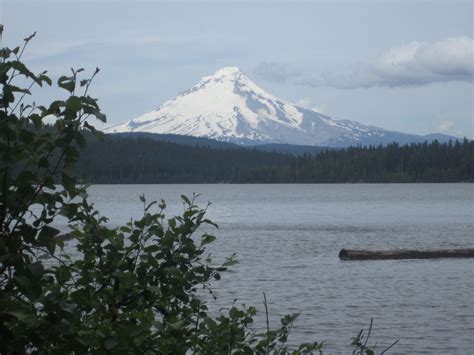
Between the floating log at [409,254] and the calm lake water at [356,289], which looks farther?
the floating log at [409,254]

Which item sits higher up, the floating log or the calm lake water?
the floating log

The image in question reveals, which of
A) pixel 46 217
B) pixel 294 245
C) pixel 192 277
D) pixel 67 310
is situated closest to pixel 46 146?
pixel 46 217

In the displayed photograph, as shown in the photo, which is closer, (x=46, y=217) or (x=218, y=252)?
(x=46, y=217)

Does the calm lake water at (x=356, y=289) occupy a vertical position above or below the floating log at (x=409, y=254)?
below

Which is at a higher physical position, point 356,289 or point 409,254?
point 409,254

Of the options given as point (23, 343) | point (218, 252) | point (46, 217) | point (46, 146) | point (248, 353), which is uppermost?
point (46, 146)

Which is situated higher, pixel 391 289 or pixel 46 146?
pixel 46 146

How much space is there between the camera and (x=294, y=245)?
2239 inches

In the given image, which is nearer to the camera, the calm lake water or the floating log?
the calm lake water

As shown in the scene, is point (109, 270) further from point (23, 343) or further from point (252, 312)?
point (23, 343)

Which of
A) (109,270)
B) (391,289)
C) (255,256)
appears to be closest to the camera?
(109,270)

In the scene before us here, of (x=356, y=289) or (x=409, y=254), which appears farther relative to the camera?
(x=409, y=254)

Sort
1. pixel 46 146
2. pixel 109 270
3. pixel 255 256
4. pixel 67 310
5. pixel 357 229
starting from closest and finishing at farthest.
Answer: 1. pixel 67 310
2. pixel 46 146
3. pixel 109 270
4. pixel 255 256
5. pixel 357 229

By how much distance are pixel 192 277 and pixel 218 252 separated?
45.4 m
